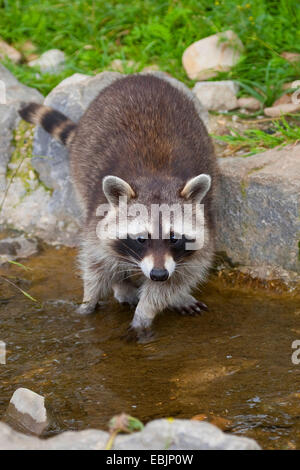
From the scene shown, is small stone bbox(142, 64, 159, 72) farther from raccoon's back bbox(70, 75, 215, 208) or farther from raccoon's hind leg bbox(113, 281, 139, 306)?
raccoon's hind leg bbox(113, 281, 139, 306)

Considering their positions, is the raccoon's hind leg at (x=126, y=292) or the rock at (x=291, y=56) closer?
the raccoon's hind leg at (x=126, y=292)

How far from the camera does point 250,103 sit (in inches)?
229

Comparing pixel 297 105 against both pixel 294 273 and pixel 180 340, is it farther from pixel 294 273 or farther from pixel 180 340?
pixel 180 340

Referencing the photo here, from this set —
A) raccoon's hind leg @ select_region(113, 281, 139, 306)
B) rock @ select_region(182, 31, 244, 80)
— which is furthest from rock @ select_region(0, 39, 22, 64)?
raccoon's hind leg @ select_region(113, 281, 139, 306)

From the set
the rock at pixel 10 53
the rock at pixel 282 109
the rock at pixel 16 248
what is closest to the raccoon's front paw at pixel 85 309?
the rock at pixel 16 248

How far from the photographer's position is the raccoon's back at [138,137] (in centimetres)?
417

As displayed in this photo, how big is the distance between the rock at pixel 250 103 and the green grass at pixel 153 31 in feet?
0.21

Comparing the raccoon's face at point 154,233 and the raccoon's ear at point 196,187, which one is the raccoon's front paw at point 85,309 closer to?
the raccoon's face at point 154,233

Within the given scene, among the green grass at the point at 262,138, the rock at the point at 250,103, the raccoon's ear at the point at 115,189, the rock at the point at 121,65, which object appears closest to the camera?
the raccoon's ear at the point at 115,189

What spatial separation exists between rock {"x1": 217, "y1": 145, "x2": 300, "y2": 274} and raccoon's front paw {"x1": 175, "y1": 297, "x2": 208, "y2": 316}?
0.46 metres

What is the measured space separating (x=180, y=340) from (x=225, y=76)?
2828mm

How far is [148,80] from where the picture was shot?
4.90 m

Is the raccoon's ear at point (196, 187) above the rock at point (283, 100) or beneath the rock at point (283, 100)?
beneath
